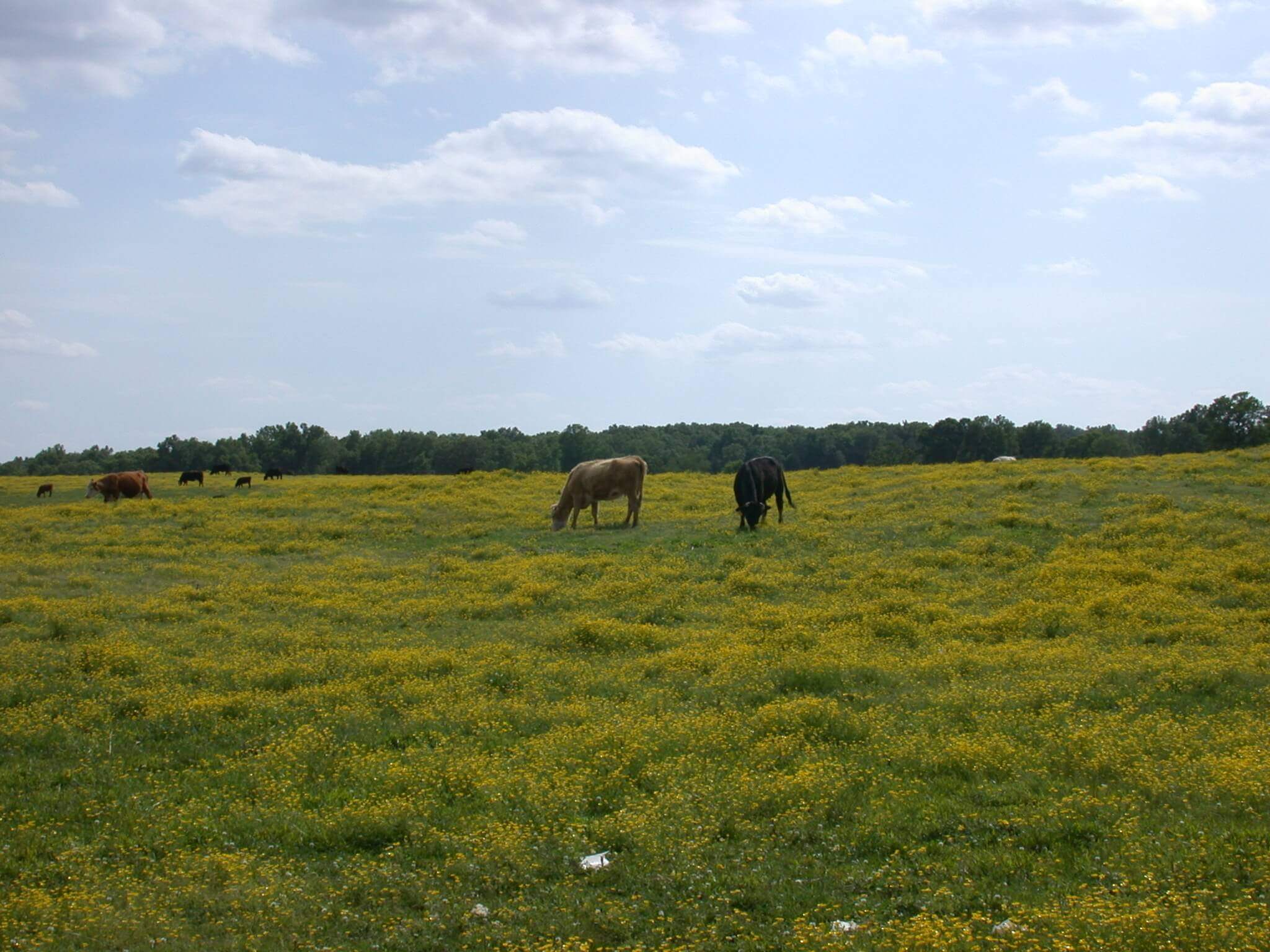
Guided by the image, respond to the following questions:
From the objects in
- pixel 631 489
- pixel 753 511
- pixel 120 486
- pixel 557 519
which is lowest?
pixel 557 519

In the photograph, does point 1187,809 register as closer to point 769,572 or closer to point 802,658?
point 802,658

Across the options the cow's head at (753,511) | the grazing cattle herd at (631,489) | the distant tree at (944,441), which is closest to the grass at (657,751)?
the cow's head at (753,511)

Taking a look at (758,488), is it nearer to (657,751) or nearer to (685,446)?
(657,751)

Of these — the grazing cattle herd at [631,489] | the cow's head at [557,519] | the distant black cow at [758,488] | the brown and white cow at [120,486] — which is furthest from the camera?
the brown and white cow at [120,486]

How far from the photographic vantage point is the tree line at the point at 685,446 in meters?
72.1

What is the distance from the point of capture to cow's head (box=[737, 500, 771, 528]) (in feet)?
82.0

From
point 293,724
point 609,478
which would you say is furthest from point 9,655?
point 609,478

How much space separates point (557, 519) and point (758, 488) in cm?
568

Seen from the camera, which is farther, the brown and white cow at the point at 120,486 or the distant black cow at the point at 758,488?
the brown and white cow at the point at 120,486

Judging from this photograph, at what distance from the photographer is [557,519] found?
28.3 m

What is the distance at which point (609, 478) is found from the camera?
28.3 meters

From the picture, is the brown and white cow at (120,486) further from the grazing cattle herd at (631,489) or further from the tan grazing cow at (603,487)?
the tan grazing cow at (603,487)

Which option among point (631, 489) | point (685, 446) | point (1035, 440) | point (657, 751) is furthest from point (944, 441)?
point (657, 751)

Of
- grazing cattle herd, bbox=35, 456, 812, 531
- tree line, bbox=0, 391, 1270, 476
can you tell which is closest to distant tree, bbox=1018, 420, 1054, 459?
tree line, bbox=0, 391, 1270, 476
